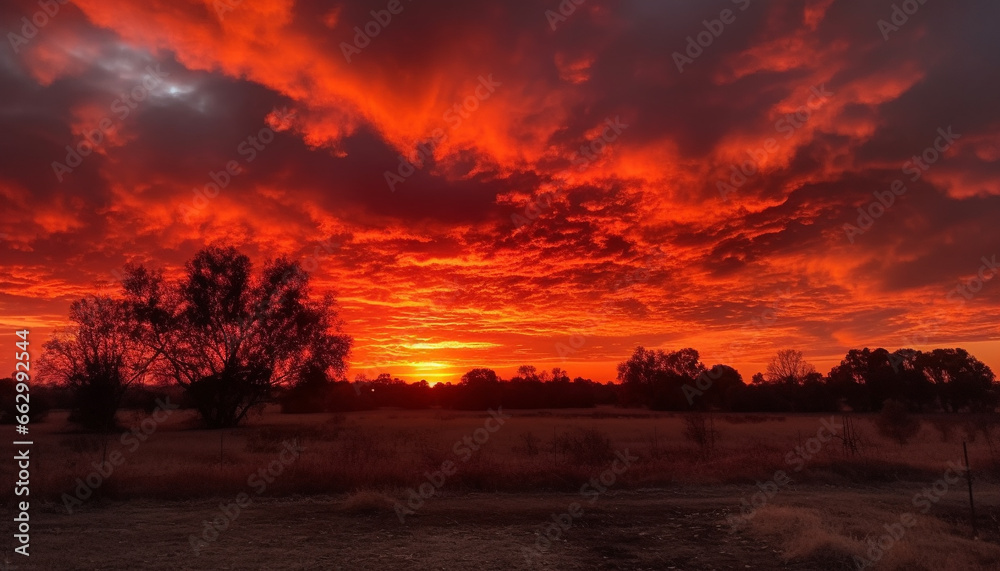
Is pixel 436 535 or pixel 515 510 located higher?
pixel 436 535

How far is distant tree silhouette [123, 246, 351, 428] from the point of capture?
127 feet

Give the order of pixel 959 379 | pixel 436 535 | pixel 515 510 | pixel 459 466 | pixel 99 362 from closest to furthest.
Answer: pixel 436 535 → pixel 515 510 → pixel 459 466 → pixel 99 362 → pixel 959 379

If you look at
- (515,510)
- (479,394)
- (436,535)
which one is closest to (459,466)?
(515,510)

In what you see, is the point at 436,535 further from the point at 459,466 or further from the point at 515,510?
the point at 459,466

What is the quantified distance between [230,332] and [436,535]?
33.4m

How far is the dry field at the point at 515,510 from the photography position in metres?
10.2

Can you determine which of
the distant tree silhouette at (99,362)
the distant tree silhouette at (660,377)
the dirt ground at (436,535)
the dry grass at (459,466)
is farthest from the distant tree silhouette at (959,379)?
the distant tree silhouette at (99,362)

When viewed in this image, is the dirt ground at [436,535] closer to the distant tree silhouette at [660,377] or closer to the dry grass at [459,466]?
the dry grass at [459,466]

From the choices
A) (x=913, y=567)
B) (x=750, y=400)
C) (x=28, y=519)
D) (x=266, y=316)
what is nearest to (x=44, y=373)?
(x=266, y=316)

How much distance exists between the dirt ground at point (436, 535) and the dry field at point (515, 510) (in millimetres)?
56

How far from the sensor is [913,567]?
9445mm

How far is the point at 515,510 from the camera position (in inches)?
559

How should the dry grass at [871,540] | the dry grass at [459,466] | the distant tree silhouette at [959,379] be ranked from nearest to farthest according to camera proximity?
the dry grass at [871,540]
the dry grass at [459,466]
the distant tree silhouette at [959,379]

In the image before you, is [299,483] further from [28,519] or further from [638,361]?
[638,361]
